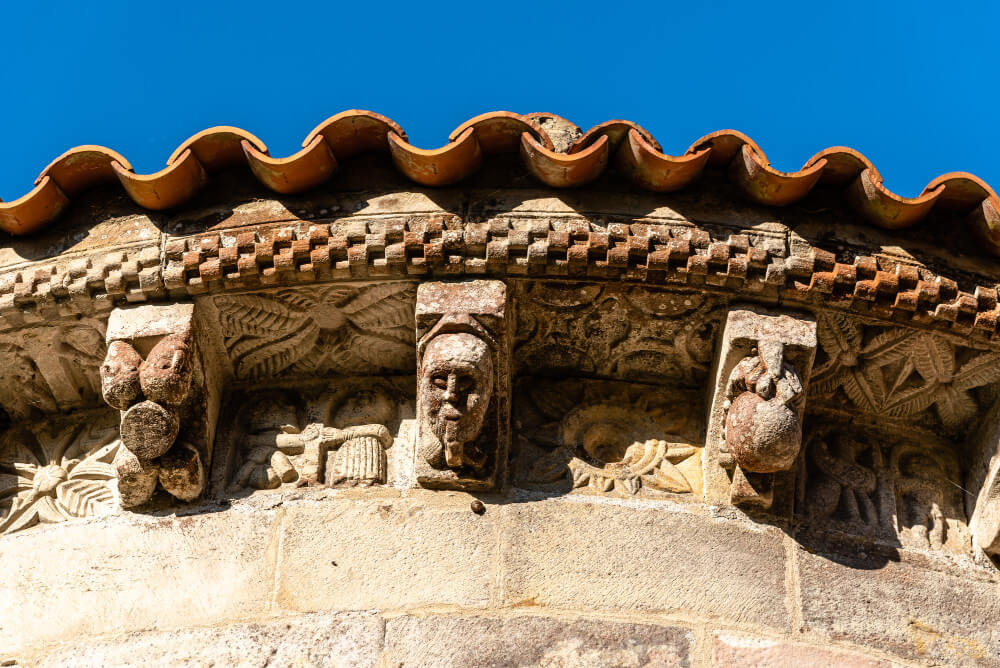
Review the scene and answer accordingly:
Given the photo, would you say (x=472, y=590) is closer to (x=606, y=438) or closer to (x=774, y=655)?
(x=606, y=438)

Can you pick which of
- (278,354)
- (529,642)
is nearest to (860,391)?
(529,642)

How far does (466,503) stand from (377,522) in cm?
32

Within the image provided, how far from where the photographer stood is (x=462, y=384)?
4.60 m

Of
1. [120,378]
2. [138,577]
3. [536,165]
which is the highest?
[536,165]

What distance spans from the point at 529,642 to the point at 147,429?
5.05 feet

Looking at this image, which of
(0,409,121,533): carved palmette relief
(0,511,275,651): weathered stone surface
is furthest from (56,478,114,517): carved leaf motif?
(0,511,275,651): weathered stone surface

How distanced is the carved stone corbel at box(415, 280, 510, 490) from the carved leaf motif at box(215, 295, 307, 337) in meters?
0.56

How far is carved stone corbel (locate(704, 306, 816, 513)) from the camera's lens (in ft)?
14.8

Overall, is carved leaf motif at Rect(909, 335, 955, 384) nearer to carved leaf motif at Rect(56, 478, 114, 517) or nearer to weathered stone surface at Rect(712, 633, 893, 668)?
weathered stone surface at Rect(712, 633, 893, 668)

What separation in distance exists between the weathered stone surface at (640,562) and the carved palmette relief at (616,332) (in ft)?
2.06

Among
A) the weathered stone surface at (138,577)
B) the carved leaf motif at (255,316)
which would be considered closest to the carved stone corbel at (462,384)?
the carved leaf motif at (255,316)

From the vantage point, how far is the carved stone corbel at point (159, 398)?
464 cm

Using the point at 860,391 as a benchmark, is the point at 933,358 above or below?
above

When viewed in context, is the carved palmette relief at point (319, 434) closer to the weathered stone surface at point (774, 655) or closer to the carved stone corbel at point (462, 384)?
the carved stone corbel at point (462, 384)
